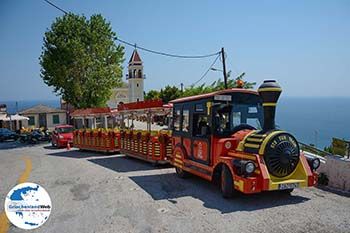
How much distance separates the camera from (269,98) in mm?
7020

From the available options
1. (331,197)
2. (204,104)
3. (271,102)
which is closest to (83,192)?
(204,104)

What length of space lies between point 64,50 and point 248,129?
22.9m

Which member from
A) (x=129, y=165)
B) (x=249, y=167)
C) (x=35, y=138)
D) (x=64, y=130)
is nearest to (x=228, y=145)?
(x=249, y=167)

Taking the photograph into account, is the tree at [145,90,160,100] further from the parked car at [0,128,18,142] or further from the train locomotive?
the train locomotive

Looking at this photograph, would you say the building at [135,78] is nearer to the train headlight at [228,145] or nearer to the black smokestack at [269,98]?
the train headlight at [228,145]

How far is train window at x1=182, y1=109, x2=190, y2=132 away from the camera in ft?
30.5

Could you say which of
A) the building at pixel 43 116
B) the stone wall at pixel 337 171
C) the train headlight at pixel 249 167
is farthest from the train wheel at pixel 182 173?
the building at pixel 43 116

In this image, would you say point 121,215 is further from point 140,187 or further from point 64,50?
point 64,50

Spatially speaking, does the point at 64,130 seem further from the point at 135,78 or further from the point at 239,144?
the point at 135,78

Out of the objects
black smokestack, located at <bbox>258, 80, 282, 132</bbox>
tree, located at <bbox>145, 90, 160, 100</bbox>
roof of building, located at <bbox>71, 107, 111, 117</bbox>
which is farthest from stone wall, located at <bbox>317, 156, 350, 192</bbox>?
tree, located at <bbox>145, 90, 160, 100</bbox>

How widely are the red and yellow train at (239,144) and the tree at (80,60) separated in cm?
1969

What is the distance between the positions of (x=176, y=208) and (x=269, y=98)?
3093 mm

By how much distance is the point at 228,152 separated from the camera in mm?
7566

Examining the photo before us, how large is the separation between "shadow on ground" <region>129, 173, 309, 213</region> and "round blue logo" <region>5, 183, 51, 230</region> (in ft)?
8.06
